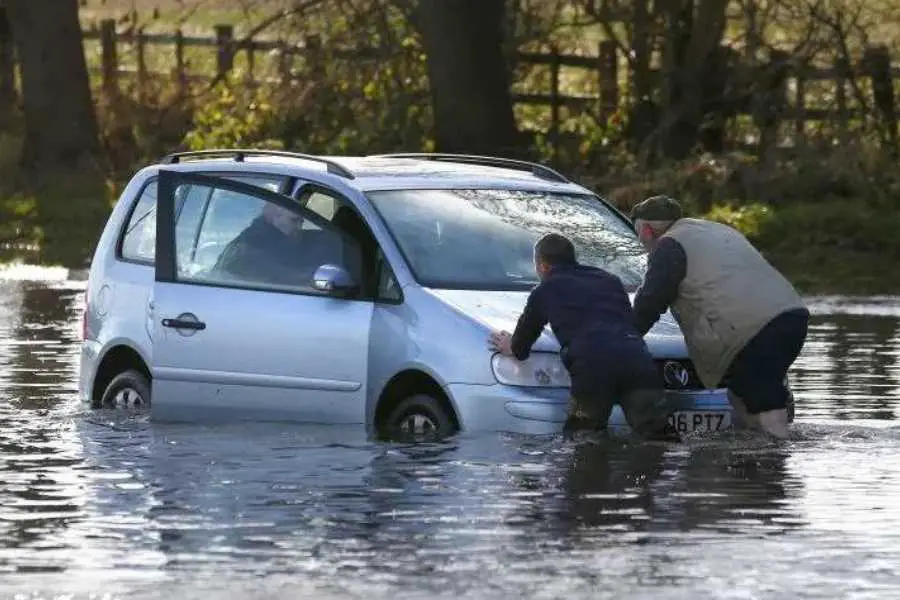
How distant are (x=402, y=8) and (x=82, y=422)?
1770 centimetres

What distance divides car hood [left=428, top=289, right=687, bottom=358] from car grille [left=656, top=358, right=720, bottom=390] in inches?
1.3

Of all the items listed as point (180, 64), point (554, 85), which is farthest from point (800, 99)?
point (180, 64)

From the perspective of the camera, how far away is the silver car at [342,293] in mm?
12320

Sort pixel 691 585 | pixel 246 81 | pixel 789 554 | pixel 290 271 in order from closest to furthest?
pixel 691 585 < pixel 789 554 < pixel 290 271 < pixel 246 81

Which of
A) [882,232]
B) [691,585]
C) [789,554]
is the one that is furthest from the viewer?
[882,232]

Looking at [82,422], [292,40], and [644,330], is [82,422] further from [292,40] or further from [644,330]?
[292,40]

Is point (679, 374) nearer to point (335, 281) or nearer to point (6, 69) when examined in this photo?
point (335, 281)

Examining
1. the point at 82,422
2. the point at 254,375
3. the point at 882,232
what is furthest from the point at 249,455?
the point at 882,232

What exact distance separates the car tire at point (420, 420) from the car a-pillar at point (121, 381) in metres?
1.75

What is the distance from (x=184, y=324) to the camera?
13.3 meters

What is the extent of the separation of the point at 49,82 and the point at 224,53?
3638 millimetres

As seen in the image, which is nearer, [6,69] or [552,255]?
[552,255]

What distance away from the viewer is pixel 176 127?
35094 millimetres

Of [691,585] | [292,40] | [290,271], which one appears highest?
[292,40]
